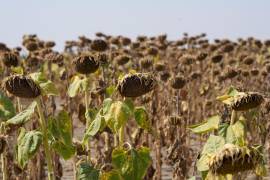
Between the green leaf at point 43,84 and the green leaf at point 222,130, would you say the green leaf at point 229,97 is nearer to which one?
the green leaf at point 222,130

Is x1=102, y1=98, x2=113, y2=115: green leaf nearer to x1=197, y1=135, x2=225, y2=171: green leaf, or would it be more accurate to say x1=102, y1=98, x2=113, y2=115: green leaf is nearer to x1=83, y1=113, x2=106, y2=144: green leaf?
x1=83, y1=113, x2=106, y2=144: green leaf

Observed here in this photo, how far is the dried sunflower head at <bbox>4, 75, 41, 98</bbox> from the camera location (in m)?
2.25

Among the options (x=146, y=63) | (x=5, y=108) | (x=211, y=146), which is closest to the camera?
(x=211, y=146)

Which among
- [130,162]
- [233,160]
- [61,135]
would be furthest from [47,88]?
[233,160]

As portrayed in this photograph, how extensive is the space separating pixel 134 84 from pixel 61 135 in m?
0.41

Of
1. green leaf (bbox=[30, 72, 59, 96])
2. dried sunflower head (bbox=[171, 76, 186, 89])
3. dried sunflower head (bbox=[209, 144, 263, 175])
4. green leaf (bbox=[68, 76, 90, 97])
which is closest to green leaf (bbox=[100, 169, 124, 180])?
green leaf (bbox=[30, 72, 59, 96])

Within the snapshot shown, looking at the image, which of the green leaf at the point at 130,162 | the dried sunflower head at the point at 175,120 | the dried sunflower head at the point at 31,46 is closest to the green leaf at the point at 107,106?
the green leaf at the point at 130,162

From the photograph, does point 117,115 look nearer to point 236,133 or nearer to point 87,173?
point 87,173

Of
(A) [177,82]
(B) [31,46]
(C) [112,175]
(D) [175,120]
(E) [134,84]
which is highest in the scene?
(E) [134,84]

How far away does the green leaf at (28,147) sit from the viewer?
7.27 feet

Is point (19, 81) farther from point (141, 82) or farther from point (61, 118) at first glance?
point (141, 82)

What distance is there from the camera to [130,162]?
88.7 inches

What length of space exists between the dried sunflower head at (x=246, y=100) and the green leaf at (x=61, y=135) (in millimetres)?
726

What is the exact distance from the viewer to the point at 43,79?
92.6 inches
